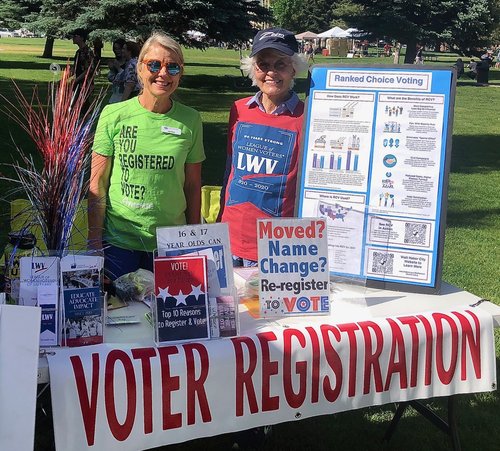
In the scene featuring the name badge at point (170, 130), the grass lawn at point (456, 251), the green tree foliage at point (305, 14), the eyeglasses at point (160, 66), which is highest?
the green tree foliage at point (305, 14)

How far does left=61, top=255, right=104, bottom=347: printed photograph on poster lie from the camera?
1947mm

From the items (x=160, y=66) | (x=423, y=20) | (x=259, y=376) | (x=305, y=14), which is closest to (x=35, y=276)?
(x=259, y=376)

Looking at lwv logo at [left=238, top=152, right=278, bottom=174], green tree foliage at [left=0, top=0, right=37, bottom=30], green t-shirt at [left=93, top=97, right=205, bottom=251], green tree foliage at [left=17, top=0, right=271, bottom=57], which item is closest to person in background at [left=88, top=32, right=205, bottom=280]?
green t-shirt at [left=93, top=97, right=205, bottom=251]

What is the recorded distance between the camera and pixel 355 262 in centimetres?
260

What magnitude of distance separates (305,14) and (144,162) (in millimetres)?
72699

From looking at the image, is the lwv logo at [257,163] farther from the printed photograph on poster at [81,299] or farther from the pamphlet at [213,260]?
the printed photograph on poster at [81,299]

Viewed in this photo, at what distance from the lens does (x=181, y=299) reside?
2.02 meters

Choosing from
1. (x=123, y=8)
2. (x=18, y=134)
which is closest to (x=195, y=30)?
(x=123, y=8)

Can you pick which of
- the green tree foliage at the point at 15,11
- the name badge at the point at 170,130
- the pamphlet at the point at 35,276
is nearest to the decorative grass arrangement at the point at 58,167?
the pamphlet at the point at 35,276

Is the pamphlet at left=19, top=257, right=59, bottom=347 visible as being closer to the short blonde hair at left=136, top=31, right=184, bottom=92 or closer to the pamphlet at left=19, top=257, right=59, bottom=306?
the pamphlet at left=19, top=257, right=59, bottom=306

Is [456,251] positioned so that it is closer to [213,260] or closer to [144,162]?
[144,162]

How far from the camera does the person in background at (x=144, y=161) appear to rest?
8.32 ft

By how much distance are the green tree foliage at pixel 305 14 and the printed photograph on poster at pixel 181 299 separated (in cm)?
7086

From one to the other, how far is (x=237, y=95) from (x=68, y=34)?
480 cm
